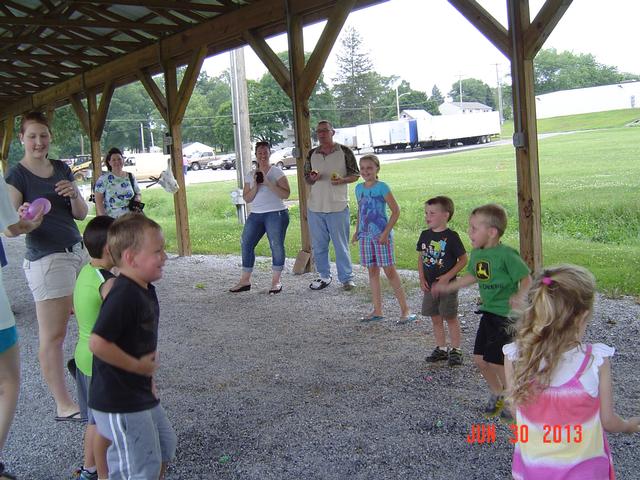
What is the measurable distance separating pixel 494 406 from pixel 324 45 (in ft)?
16.4

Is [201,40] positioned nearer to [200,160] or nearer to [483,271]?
[483,271]

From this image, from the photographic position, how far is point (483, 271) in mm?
3219

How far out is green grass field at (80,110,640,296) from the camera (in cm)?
845

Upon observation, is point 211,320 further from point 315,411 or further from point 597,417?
point 597,417

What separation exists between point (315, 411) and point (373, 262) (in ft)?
6.66

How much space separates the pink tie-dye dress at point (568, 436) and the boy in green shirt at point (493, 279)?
1308mm

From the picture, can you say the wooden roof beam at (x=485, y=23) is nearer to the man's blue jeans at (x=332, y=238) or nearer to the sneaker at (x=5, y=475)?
the man's blue jeans at (x=332, y=238)

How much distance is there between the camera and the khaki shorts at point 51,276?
11.3ft

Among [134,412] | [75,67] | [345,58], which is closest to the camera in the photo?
[134,412]

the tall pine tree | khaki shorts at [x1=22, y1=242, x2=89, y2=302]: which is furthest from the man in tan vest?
the tall pine tree

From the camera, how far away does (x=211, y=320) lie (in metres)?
6.20

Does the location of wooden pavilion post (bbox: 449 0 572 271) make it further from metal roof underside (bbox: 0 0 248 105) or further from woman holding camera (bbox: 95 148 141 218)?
metal roof underside (bbox: 0 0 248 105)

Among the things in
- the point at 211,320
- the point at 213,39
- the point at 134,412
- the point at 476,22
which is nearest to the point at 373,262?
the point at 211,320

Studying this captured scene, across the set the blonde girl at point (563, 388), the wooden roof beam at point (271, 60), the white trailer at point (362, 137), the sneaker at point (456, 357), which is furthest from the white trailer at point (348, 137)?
the blonde girl at point (563, 388)
